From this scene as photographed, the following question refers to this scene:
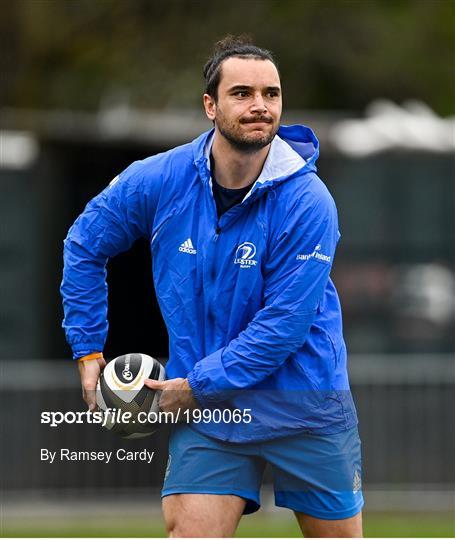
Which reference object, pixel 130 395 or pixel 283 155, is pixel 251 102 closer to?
pixel 283 155

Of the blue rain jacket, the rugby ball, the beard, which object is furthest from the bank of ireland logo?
the rugby ball

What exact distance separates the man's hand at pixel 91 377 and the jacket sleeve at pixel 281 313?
546 mm

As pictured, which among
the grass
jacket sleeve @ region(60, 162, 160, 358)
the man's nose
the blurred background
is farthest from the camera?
the blurred background

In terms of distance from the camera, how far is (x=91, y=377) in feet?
21.9

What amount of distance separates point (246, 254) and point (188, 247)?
276mm

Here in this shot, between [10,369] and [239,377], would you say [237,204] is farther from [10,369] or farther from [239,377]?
[10,369]

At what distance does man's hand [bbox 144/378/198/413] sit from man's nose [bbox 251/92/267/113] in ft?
3.96

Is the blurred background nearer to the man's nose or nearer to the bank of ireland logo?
the bank of ireland logo

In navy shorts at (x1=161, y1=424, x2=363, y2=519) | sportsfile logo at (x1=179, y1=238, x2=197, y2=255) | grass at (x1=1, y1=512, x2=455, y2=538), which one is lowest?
grass at (x1=1, y1=512, x2=455, y2=538)

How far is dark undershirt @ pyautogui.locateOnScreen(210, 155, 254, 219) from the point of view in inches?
253

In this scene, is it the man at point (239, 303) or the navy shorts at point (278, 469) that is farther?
the navy shorts at point (278, 469)

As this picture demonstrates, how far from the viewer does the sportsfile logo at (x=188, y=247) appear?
6.44 meters

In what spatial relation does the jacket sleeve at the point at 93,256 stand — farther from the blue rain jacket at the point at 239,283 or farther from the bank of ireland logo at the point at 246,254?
the bank of ireland logo at the point at 246,254

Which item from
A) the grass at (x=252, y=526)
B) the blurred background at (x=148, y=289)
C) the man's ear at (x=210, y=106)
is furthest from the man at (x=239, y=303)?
the grass at (x=252, y=526)
